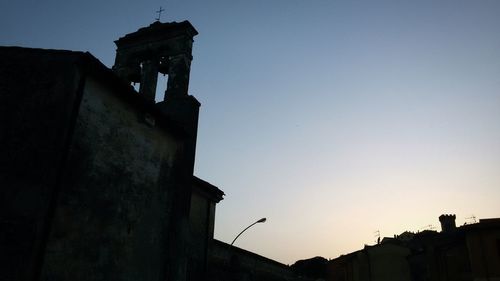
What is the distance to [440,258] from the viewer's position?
24750 millimetres

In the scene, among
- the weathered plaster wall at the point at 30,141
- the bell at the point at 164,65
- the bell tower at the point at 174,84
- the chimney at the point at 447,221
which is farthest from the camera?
the chimney at the point at 447,221

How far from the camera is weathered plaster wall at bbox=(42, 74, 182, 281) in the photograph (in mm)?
7941

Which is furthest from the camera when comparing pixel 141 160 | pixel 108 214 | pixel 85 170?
pixel 141 160

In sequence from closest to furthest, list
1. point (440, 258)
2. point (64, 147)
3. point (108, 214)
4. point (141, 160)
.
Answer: point (64, 147)
point (108, 214)
point (141, 160)
point (440, 258)

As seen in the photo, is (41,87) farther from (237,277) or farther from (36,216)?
(237,277)

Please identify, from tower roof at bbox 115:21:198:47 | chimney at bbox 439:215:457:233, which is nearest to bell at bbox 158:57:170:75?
tower roof at bbox 115:21:198:47

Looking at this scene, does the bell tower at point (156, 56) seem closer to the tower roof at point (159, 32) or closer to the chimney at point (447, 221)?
the tower roof at point (159, 32)

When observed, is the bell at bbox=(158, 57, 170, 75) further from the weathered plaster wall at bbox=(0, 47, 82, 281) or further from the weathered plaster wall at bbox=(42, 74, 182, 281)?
the weathered plaster wall at bbox=(0, 47, 82, 281)

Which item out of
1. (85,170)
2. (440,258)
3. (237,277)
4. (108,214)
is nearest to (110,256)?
(108,214)

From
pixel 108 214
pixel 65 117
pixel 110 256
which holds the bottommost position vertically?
pixel 110 256

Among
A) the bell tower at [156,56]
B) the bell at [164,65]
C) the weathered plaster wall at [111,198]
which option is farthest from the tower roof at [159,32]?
the weathered plaster wall at [111,198]

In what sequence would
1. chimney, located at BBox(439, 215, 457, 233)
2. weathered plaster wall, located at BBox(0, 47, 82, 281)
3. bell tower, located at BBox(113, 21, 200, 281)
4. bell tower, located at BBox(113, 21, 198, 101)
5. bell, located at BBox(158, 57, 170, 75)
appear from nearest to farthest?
1. weathered plaster wall, located at BBox(0, 47, 82, 281)
2. bell tower, located at BBox(113, 21, 200, 281)
3. bell tower, located at BBox(113, 21, 198, 101)
4. bell, located at BBox(158, 57, 170, 75)
5. chimney, located at BBox(439, 215, 457, 233)

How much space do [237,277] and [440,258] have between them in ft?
42.4

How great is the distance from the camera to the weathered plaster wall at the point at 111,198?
794 cm
